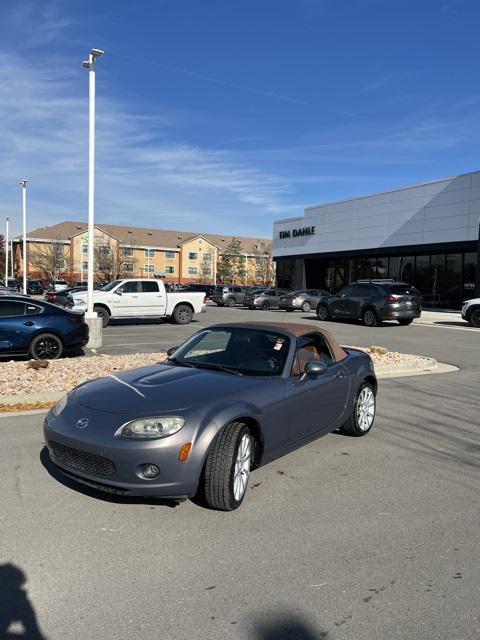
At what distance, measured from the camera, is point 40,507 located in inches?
160

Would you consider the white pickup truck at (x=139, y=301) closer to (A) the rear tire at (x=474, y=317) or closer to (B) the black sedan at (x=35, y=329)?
(B) the black sedan at (x=35, y=329)

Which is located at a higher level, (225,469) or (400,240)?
(400,240)

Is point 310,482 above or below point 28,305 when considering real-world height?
below

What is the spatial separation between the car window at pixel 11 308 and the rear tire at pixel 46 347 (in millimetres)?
606

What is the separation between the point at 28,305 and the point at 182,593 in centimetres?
881

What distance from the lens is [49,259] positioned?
73.4 metres

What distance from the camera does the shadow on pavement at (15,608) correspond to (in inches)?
104

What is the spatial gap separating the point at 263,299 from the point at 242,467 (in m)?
31.2

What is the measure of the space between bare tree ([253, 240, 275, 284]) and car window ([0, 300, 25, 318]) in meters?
76.3

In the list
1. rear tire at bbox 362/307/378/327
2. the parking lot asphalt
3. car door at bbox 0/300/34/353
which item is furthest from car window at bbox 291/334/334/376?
rear tire at bbox 362/307/378/327

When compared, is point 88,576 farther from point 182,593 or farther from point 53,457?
point 53,457

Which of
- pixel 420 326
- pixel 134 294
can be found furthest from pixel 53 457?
pixel 420 326

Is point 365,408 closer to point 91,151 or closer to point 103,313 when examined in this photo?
point 91,151

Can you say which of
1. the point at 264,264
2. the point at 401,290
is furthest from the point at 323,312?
the point at 264,264
